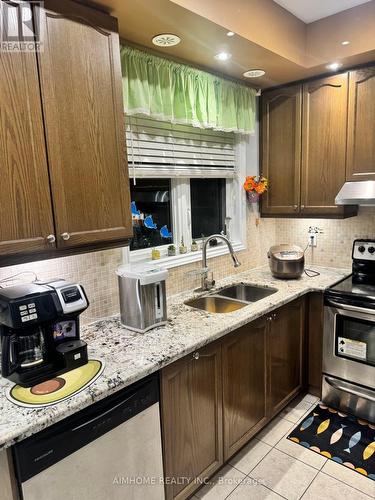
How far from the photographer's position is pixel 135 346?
63.2 inches

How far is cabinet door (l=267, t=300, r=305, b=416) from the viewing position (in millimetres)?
2254

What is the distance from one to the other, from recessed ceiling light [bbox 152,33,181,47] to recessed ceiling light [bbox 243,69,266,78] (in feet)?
2.42

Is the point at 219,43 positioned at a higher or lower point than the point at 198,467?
higher

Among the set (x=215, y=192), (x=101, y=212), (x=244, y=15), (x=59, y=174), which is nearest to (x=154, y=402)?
(x=101, y=212)

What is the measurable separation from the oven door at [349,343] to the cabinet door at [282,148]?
89cm

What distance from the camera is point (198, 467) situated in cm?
177

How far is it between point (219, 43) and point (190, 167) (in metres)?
0.81

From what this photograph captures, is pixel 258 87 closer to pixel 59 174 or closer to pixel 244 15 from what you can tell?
pixel 244 15

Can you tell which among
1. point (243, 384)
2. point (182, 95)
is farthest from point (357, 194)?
point (243, 384)

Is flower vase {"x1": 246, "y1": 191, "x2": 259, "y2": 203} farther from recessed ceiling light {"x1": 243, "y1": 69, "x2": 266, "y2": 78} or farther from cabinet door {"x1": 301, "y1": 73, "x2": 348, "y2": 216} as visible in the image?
recessed ceiling light {"x1": 243, "y1": 69, "x2": 266, "y2": 78}

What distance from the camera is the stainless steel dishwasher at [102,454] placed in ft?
3.67

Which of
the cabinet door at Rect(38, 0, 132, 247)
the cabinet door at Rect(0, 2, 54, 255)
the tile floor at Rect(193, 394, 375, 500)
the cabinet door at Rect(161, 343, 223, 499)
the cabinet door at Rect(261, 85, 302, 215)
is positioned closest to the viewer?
the cabinet door at Rect(0, 2, 54, 255)

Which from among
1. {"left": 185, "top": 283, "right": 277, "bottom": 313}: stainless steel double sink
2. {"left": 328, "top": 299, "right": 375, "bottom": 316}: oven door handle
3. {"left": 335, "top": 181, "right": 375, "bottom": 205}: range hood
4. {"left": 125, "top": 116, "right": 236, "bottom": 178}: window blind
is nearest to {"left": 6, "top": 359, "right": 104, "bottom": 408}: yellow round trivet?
{"left": 185, "top": 283, "right": 277, "bottom": 313}: stainless steel double sink

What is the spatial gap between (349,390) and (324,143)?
71.0 inches
